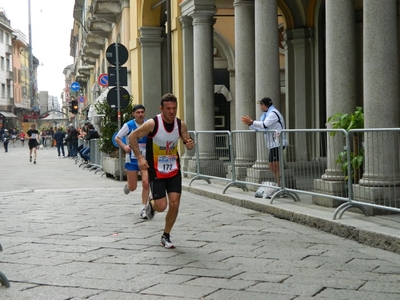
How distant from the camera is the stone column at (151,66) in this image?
2200 cm

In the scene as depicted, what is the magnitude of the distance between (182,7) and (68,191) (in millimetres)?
5357

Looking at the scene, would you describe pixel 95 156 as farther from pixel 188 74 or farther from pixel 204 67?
pixel 204 67

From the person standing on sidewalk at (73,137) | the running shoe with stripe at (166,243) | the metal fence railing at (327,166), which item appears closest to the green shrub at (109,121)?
the metal fence railing at (327,166)

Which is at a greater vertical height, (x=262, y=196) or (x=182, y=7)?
(x=182, y=7)

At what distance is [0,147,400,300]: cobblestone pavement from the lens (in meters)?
5.41

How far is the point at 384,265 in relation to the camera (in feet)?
21.2

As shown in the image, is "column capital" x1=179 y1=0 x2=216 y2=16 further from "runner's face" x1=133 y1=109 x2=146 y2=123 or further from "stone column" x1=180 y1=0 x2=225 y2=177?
"runner's face" x1=133 y1=109 x2=146 y2=123

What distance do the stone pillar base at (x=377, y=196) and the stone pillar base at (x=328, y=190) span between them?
0.54 meters

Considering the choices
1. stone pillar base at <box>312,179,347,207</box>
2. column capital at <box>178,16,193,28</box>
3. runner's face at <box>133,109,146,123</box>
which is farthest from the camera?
column capital at <box>178,16,193,28</box>

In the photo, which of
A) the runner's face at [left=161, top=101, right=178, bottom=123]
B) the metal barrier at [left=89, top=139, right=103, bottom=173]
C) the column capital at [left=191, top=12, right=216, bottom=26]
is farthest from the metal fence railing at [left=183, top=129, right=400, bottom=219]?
the metal barrier at [left=89, top=139, right=103, bottom=173]

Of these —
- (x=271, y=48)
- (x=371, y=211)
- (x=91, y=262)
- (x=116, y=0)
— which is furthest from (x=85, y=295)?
(x=116, y=0)

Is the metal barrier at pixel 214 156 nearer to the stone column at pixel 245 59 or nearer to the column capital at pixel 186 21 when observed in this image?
the stone column at pixel 245 59

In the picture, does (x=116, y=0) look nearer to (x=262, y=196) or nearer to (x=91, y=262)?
(x=262, y=196)

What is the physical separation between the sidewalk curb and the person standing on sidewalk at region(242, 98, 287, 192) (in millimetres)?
631
